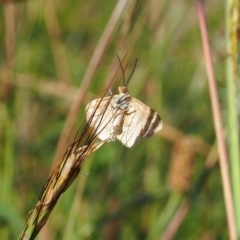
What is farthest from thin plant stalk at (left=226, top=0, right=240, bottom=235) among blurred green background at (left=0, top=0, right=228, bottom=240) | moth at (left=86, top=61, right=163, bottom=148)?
blurred green background at (left=0, top=0, right=228, bottom=240)

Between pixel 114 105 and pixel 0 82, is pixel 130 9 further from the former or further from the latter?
pixel 0 82

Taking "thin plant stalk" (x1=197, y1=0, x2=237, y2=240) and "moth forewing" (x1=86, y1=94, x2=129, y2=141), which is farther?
"thin plant stalk" (x1=197, y1=0, x2=237, y2=240)

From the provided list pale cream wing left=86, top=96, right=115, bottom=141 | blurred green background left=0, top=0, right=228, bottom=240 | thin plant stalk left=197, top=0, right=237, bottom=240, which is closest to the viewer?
pale cream wing left=86, top=96, right=115, bottom=141

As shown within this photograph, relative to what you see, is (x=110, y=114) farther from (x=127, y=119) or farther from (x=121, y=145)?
(x=121, y=145)

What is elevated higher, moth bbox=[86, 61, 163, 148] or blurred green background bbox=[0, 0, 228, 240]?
moth bbox=[86, 61, 163, 148]

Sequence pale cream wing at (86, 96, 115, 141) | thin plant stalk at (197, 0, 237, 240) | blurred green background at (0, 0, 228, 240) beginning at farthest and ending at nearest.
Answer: blurred green background at (0, 0, 228, 240) < thin plant stalk at (197, 0, 237, 240) < pale cream wing at (86, 96, 115, 141)

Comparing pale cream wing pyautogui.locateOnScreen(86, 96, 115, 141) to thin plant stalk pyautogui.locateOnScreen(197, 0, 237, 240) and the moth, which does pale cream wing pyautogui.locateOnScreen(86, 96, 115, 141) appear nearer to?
the moth

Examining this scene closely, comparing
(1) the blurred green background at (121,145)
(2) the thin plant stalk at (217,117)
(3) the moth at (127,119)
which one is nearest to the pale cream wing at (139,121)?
(3) the moth at (127,119)

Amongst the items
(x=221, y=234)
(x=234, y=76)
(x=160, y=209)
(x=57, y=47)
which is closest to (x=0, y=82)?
(x=57, y=47)
